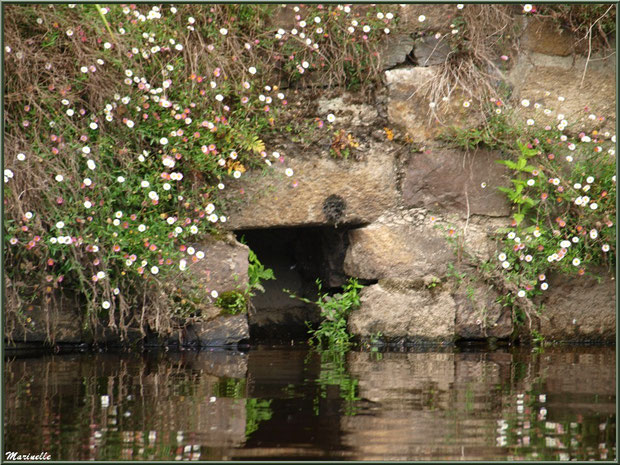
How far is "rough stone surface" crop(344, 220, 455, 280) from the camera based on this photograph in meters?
4.85

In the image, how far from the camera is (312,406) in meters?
3.06

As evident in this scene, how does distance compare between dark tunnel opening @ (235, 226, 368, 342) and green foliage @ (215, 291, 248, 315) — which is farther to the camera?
dark tunnel opening @ (235, 226, 368, 342)

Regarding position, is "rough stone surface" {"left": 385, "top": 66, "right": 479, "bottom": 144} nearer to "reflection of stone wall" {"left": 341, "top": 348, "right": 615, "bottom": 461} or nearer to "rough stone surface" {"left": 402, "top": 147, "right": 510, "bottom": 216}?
"rough stone surface" {"left": 402, "top": 147, "right": 510, "bottom": 216}

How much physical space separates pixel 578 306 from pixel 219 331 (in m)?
2.18

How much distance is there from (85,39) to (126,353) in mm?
1747

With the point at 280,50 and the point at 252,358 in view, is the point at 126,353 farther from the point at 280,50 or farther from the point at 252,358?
the point at 280,50

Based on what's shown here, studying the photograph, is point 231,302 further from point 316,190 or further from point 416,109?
point 416,109

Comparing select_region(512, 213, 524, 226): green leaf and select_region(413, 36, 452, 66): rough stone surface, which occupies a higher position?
select_region(413, 36, 452, 66): rough stone surface

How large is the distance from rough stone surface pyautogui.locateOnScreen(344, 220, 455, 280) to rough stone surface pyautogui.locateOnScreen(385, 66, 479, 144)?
0.59m

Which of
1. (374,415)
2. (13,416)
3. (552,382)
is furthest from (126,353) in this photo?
(552,382)

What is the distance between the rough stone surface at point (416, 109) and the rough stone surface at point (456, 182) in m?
0.16

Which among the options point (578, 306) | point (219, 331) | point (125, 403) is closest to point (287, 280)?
point (219, 331)

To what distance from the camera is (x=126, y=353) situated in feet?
14.5

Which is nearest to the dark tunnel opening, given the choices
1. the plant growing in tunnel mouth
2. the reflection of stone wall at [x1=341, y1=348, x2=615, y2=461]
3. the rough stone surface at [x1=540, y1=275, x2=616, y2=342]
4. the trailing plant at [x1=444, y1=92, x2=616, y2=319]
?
the plant growing in tunnel mouth
